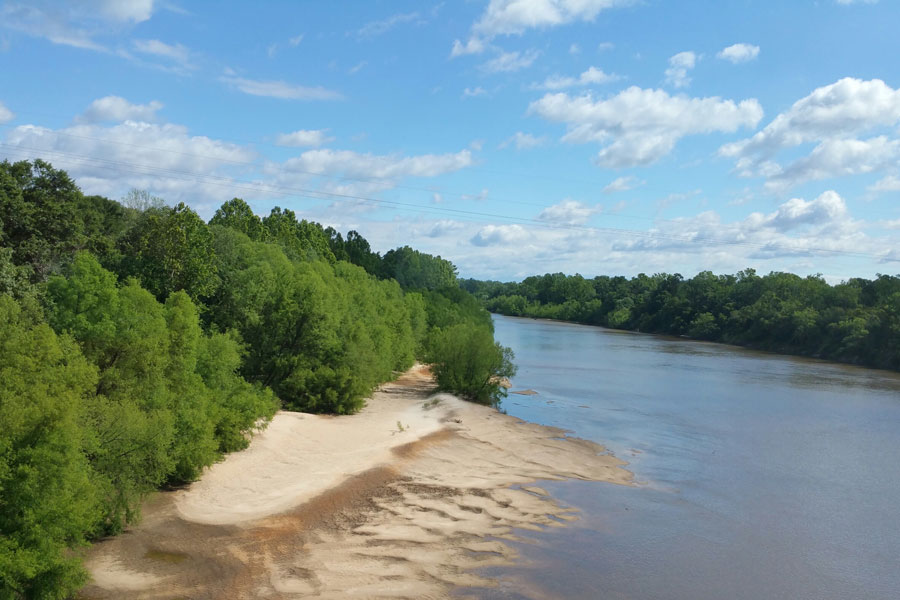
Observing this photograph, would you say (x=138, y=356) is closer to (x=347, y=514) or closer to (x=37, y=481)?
(x=37, y=481)

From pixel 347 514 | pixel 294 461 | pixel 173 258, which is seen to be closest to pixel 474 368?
pixel 294 461

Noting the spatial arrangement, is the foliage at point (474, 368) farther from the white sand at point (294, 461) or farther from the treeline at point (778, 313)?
the treeline at point (778, 313)

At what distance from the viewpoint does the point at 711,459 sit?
36.0 meters

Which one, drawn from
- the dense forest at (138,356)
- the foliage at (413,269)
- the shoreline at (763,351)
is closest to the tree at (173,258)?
the dense forest at (138,356)

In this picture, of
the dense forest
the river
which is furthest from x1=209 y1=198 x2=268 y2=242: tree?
the river

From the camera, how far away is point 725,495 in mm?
29938

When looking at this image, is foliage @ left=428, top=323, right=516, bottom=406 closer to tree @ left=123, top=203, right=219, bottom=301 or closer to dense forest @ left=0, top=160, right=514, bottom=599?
dense forest @ left=0, top=160, right=514, bottom=599

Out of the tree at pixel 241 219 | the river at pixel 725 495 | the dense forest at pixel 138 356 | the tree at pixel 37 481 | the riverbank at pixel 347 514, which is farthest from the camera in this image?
the tree at pixel 241 219

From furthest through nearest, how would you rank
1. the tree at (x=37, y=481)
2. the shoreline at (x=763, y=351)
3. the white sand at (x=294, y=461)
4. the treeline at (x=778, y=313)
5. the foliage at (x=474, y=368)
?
the treeline at (x=778, y=313), the shoreline at (x=763, y=351), the foliage at (x=474, y=368), the white sand at (x=294, y=461), the tree at (x=37, y=481)

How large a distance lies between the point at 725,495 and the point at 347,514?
15.9m

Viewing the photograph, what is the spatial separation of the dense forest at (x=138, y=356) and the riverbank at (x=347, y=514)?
4.40 feet

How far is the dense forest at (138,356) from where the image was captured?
54.6 ft

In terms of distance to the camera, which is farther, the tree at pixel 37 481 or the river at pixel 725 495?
the river at pixel 725 495

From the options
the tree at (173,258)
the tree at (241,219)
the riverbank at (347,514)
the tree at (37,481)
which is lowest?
the riverbank at (347,514)
